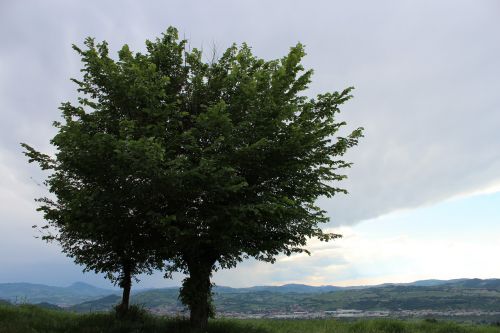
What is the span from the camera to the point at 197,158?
51.4 feet

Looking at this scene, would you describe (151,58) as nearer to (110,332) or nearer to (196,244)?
(196,244)

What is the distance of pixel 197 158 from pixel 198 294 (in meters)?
6.21

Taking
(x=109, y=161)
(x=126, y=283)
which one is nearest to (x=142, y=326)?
(x=126, y=283)

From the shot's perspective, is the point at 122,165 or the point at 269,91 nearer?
the point at 122,165

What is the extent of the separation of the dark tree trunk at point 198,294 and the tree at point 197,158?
5 centimetres

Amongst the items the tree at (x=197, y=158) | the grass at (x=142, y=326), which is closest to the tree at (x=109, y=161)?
the tree at (x=197, y=158)

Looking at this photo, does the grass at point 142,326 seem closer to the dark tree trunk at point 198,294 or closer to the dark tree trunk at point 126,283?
the dark tree trunk at point 198,294

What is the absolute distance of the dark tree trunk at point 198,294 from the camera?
16.8 metres

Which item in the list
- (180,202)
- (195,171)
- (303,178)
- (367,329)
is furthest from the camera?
(367,329)

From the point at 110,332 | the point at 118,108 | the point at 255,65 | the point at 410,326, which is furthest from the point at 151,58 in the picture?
the point at 410,326

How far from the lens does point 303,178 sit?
58.4 ft

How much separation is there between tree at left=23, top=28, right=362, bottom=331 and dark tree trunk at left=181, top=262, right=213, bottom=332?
2.1 inches

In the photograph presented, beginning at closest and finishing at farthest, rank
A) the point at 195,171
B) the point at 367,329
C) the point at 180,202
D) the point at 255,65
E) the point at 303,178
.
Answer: the point at 195,171 < the point at 180,202 < the point at 303,178 < the point at 255,65 < the point at 367,329

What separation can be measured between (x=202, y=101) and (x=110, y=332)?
1140cm
